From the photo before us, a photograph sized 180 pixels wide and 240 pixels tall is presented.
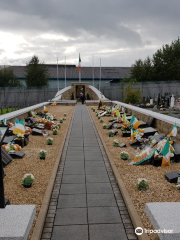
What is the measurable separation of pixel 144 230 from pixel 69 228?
1289mm

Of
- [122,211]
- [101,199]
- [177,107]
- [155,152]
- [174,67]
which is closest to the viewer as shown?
[122,211]

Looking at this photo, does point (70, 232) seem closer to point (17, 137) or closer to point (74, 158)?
point (74, 158)

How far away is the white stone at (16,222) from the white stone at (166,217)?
178 cm

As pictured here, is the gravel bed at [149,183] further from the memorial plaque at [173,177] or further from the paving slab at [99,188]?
the paving slab at [99,188]

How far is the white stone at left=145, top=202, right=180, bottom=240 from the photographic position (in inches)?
119

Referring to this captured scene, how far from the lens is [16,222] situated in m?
3.32

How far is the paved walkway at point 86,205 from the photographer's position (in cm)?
403

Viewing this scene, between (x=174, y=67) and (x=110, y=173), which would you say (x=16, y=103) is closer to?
(x=174, y=67)

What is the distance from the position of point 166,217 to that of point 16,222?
6.96ft

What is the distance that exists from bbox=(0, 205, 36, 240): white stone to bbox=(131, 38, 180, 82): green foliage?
4862 centimetres

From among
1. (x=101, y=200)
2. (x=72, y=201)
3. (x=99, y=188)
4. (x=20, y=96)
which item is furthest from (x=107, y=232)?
(x=20, y=96)

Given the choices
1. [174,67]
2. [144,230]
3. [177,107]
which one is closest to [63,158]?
[144,230]

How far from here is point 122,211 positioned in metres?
4.73

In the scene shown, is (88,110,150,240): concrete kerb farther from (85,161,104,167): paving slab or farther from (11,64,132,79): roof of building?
(11,64,132,79): roof of building
